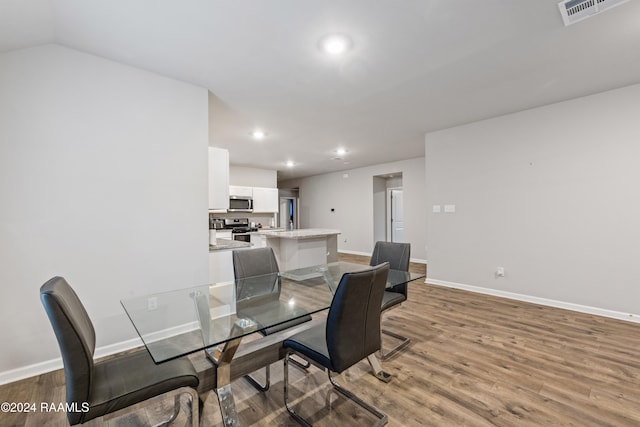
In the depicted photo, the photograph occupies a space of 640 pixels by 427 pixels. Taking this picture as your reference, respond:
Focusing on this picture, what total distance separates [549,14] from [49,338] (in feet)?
14.6

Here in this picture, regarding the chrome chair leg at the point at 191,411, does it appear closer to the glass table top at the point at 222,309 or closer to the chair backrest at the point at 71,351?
the glass table top at the point at 222,309

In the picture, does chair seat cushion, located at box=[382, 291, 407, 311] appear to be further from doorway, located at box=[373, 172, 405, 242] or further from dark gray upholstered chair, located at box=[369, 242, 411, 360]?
doorway, located at box=[373, 172, 405, 242]

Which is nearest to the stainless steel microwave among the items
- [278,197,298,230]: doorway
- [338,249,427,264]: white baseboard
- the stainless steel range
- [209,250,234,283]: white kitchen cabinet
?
the stainless steel range

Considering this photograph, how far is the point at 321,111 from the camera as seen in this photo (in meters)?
3.76

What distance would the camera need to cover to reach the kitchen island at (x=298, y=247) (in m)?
5.09

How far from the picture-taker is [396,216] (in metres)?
8.29

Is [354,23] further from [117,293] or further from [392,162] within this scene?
[392,162]

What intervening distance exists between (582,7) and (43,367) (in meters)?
4.71

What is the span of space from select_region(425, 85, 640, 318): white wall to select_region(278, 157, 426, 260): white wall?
231cm

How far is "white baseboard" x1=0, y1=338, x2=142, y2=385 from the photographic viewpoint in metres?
2.07

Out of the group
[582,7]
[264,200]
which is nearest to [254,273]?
[582,7]

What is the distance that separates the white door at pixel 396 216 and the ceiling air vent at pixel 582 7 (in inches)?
251

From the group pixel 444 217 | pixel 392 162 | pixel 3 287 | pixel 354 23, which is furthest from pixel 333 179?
pixel 3 287

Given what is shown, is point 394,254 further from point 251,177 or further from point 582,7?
point 251,177
